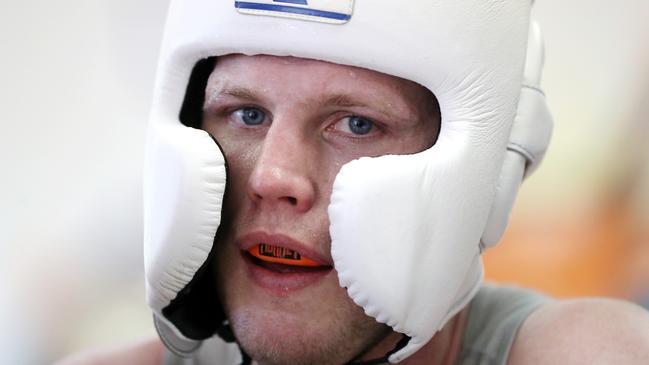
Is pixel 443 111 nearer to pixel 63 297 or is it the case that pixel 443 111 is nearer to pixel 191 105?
pixel 191 105

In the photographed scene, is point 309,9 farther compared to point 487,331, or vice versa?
point 487,331

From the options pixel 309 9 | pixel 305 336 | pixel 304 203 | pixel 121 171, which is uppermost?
pixel 309 9

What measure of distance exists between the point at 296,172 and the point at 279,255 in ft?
0.46

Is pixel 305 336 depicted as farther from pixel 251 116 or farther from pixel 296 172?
pixel 251 116

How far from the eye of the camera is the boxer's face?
119cm

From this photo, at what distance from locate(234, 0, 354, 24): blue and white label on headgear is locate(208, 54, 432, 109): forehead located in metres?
0.07

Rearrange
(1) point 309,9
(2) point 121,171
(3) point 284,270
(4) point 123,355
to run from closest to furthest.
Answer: (1) point 309,9, (3) point 284,270, (4) point 123,355, (2) point 121,171

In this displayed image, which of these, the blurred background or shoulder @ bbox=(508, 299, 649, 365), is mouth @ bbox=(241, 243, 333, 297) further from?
the blurred background

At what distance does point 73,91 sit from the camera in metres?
2.25

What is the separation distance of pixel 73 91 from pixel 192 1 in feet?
3.63

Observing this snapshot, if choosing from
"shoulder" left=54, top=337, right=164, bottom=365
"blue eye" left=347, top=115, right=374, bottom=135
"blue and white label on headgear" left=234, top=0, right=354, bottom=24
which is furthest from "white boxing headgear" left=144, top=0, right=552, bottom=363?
"shoulder" left=54, top=337, right=164, bottom=365

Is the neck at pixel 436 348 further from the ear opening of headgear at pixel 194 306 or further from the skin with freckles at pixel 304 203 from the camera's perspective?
the ear opening of headgear at pixel 194 306

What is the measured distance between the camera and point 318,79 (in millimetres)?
1188

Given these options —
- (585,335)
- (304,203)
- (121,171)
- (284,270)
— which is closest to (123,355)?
(284,270)
